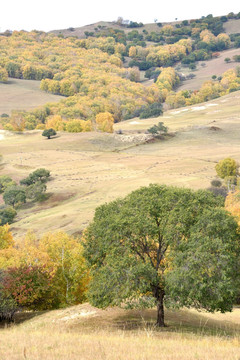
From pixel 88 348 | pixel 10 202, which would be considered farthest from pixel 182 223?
pixel 10 202

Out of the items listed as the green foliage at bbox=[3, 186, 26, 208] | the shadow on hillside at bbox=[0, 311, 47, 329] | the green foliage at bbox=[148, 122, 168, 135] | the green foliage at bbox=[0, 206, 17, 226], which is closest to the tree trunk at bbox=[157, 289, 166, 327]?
the shadow on hillside at bbox=[0, 311, 47, 329]

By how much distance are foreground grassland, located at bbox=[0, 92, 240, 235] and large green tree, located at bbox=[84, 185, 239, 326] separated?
4375 centimetres

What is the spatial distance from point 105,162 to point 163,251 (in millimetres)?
91112

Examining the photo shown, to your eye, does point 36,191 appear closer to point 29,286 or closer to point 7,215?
point 7,215

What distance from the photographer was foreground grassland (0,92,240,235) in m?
85.9

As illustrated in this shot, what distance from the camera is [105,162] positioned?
11862cm

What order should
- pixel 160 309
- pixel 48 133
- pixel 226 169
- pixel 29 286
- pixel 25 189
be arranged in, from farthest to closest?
pixel 48 133 < pixel 25 189 < pixel 226 169 < pixel 29 286 < pixel 160 309

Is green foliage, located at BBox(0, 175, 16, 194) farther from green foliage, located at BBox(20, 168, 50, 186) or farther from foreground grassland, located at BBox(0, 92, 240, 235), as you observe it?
foreground grassland, located at BBox(0, 92, 240, 235)

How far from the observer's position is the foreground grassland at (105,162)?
85.9 meters

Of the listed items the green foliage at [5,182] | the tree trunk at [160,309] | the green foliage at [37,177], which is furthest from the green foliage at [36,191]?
the tree trunk at [160,309]

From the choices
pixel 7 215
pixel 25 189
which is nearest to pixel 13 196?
pixel 25 189

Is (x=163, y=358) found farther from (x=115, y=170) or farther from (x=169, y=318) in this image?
(x=115, y=170)

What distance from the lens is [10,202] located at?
9675cm

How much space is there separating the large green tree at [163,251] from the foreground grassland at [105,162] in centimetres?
4375
